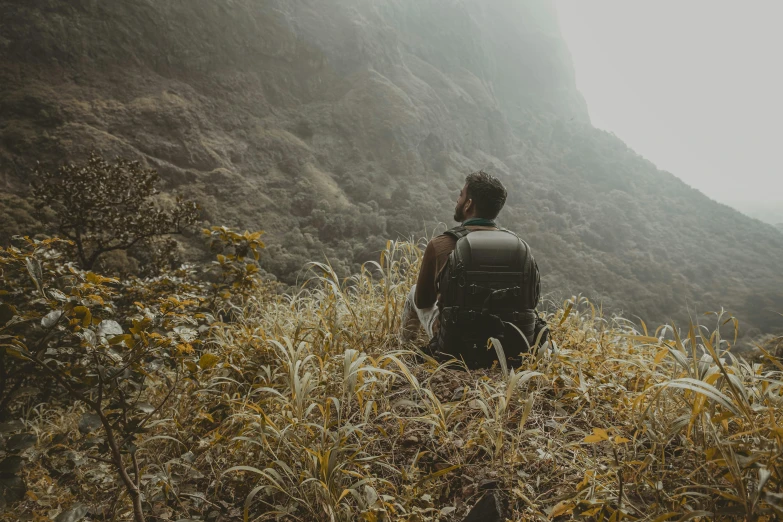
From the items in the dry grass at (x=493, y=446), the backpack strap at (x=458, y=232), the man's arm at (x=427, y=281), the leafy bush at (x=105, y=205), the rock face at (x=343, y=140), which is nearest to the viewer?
the dry grass at (x=493, y=446)

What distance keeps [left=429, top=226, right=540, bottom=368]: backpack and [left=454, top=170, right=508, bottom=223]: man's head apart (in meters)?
0.35

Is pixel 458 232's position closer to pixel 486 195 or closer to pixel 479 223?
pixel 479 223

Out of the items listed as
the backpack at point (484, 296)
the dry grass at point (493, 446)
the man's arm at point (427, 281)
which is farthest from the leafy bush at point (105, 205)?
the backpack at point (484, 296)

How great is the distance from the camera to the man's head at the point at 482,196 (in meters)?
2.72

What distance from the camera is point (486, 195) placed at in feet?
8.93

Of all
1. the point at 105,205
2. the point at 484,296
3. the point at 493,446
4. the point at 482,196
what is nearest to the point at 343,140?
the point at 105,205

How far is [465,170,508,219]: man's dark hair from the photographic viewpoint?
2.72m

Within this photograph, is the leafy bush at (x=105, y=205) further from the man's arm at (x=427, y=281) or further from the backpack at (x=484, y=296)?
the backpack at (x=484, y=296)

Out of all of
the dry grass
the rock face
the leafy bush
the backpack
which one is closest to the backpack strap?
the backpack

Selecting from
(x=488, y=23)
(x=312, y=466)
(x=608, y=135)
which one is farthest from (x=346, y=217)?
(x=488, y=23)

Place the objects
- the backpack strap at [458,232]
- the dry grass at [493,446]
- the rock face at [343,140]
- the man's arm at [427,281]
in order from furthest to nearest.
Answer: the rock face at [343,140], the man's arm at [427,281], the backpack strap at [458,232], the dry grass at [493,446]

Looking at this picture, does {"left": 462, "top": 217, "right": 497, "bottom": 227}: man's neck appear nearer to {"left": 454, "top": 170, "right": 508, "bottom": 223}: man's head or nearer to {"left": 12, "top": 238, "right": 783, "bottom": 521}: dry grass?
{"left": 454, "top": 170, "right": 508, "bottom": 223}: man's head

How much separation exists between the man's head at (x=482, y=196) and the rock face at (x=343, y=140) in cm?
2507

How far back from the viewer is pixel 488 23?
118 metres
